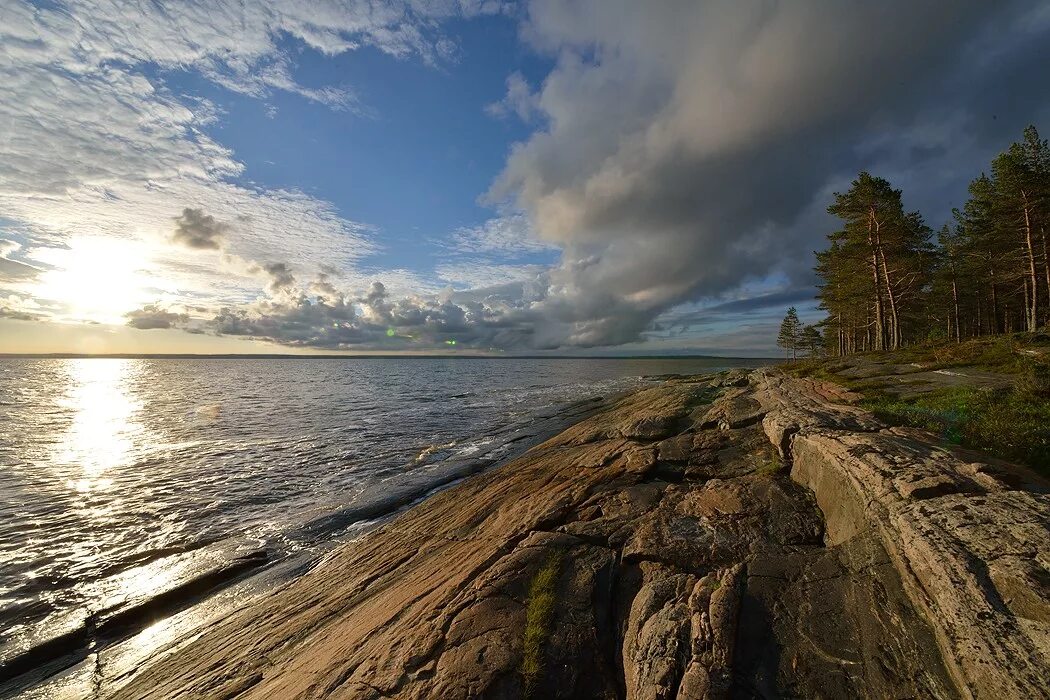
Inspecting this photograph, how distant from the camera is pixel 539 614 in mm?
6016

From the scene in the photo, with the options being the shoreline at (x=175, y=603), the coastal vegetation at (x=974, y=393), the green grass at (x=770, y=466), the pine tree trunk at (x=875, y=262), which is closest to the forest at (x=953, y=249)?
the pine tree trunk at (x=875, y=262)

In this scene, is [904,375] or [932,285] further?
[932,285]

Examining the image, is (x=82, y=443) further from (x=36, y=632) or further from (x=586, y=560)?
(x=586, y=560)

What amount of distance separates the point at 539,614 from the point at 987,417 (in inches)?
505

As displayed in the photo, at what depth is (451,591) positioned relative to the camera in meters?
7.24

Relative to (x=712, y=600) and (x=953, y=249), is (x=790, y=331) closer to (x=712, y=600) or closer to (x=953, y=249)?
(x=953, y=249)

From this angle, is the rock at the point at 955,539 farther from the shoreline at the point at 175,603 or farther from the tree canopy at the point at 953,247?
the tree canopy at the point at 953,247

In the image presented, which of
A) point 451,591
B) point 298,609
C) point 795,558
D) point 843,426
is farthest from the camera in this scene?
point 843,426

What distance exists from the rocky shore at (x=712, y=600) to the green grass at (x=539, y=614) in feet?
0.08

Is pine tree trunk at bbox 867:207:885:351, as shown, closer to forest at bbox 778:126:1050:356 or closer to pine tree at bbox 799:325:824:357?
forest at bbox 778:126:1050:356

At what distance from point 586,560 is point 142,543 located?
15.2 meters

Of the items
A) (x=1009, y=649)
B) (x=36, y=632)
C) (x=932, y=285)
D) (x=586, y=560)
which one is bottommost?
(x=36, y=632)

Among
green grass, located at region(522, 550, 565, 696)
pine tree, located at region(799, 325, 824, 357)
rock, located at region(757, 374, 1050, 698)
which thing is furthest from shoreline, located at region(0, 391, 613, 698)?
pine tree, located at region(799, 325, 824, 357)

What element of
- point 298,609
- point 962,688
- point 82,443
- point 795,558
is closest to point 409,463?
point 298,609
